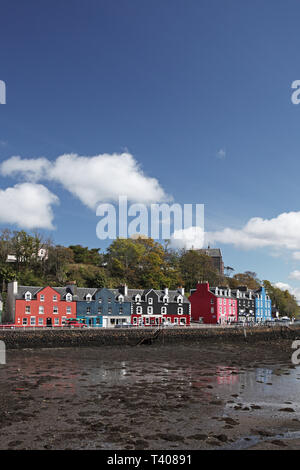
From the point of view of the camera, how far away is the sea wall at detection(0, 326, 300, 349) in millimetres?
42125

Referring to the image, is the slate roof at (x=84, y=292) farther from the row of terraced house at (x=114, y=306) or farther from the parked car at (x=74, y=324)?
the parked car at (x=74, y=324)

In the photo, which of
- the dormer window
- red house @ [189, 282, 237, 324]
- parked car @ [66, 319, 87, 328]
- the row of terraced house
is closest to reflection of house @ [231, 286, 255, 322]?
the row of terraced house

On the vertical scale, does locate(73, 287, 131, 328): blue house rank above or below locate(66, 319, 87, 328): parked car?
above

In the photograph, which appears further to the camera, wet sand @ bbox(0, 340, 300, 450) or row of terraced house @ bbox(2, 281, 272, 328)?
row of terraced house @ bbox(2, 281, 272, 328)

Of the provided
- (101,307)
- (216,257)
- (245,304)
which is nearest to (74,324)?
(101,307)

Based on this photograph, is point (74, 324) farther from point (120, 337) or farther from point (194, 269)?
point (194, 269)

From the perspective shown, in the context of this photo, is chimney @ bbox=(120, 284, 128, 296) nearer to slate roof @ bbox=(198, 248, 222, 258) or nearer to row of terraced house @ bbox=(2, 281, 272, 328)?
row of terraced house @ bbox=(2, 281, 272, 328)

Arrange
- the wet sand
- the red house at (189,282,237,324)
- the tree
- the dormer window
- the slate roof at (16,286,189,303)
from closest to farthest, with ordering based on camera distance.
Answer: the wet sand, the dormer window, the slate roof at (16,286,189,303), the red house at (189,282,237,324), the tree

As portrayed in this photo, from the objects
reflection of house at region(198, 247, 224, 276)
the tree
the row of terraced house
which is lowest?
the row of terraced house

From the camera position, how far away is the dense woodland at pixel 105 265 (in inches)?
2702

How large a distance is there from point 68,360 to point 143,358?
7304mm

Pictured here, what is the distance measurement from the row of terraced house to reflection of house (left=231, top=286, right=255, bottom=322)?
3.26ft
